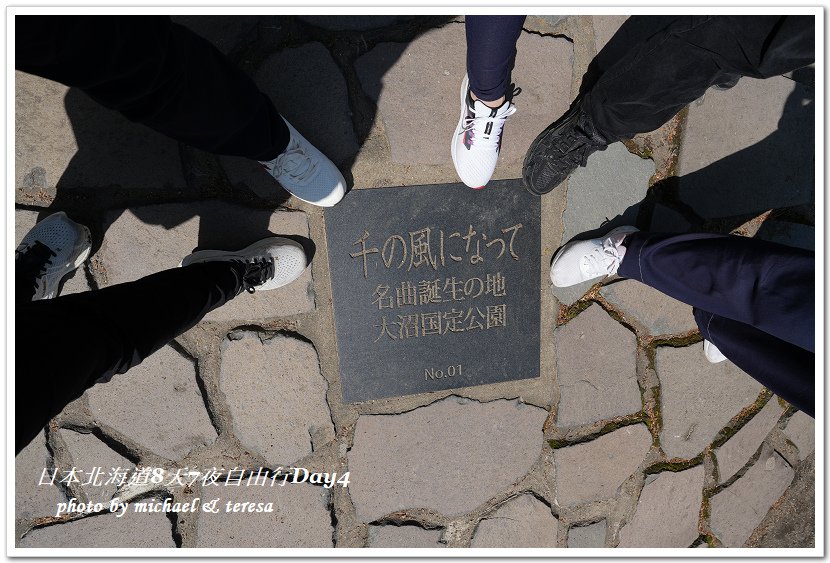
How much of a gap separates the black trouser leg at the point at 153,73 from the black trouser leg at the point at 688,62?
1056 millimetres

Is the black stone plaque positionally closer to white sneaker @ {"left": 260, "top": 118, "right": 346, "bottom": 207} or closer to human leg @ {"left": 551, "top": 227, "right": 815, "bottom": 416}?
white sneaker @ {"left": 260, "top": 118, "right": 346, "bottom": 207}

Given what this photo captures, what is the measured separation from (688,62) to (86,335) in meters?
1.64

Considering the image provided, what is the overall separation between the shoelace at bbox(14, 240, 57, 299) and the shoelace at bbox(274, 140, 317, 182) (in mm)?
833

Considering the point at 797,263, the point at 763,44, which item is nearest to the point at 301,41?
the point at 763,44

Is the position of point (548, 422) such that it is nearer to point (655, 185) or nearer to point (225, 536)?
point (655, 185)

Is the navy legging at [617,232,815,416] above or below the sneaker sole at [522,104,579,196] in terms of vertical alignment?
below

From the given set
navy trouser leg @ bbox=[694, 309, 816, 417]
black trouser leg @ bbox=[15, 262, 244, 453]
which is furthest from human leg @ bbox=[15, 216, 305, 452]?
navy trouser leg @ bbox=[694, 309, 816, 417]

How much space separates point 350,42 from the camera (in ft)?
6.14

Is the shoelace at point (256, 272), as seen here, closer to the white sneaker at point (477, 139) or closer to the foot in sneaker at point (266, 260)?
the foot in sneaker at point (266, 260)

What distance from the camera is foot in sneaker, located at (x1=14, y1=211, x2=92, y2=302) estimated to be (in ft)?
5.60

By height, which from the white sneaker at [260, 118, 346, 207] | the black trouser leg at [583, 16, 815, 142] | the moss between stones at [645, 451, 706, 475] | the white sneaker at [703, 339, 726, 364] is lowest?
the moss between stones at [645, 451, 706, 475]

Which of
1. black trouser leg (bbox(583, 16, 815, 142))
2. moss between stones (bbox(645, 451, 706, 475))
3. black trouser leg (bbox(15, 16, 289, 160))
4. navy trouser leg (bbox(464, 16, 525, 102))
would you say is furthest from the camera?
moss between stones (bbox(645, 451, 706, 475))

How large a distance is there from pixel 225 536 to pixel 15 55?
182 cm

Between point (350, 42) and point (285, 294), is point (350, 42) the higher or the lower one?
the higher one
